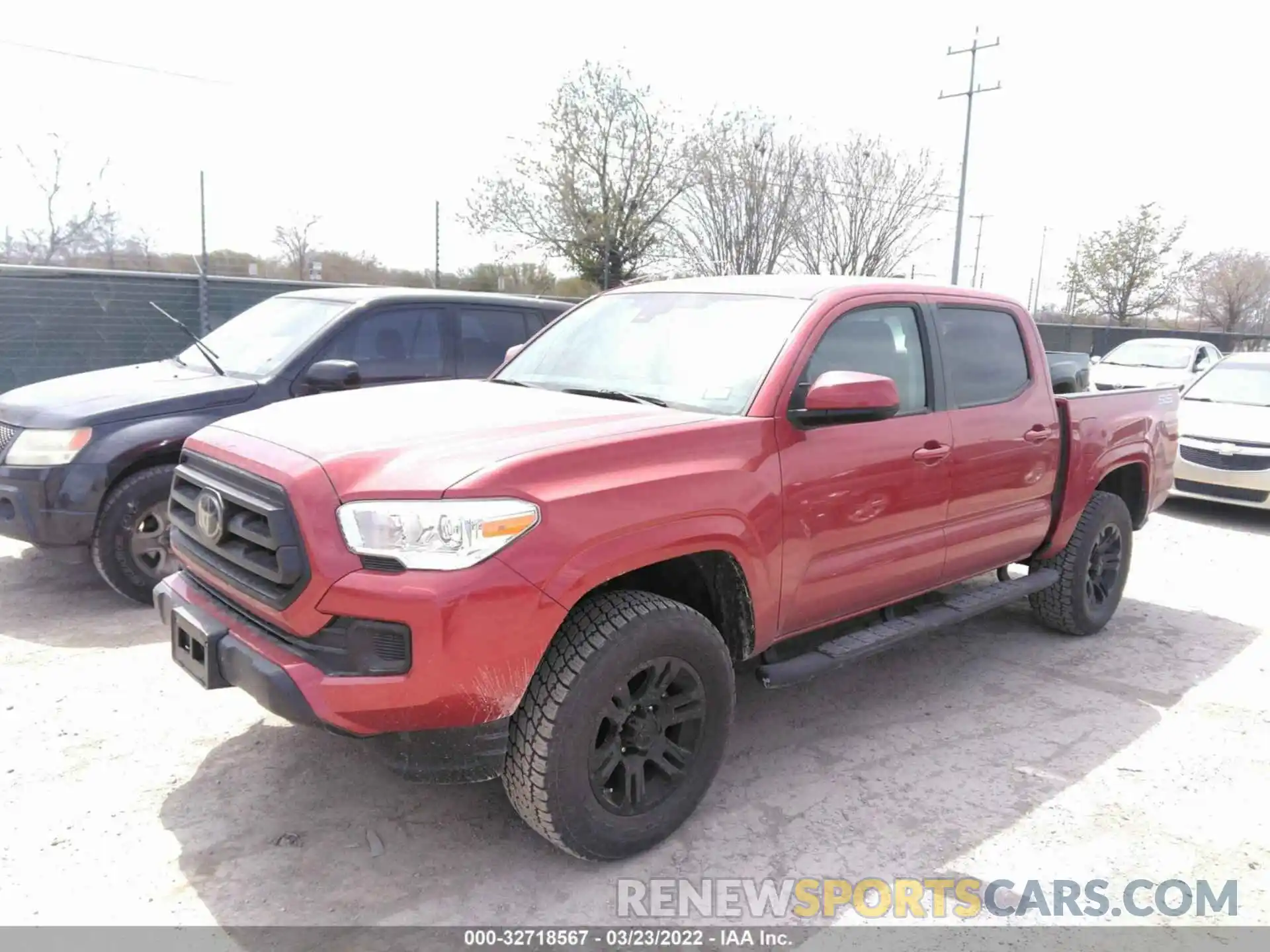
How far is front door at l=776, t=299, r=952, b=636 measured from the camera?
129 inches

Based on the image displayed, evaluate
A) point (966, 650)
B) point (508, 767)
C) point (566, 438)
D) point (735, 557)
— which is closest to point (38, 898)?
point (508, 767)

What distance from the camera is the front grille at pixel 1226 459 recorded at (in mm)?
8492

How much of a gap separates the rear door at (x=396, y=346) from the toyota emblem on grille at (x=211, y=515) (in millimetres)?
2735

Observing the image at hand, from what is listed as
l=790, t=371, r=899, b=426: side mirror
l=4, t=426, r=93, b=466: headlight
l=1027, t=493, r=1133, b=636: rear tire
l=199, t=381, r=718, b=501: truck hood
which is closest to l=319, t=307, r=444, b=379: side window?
l=4, t=426, r=93, b=466: headlight

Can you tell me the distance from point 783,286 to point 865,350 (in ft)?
1.46

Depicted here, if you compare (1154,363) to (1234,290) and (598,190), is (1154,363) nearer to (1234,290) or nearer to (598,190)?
(598,190)

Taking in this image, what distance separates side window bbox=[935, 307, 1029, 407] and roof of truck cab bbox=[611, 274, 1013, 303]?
17 centimetres

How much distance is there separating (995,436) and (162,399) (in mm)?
4551

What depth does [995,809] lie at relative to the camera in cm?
333

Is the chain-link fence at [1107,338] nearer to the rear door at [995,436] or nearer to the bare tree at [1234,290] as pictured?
the bare tree at [1234,290]

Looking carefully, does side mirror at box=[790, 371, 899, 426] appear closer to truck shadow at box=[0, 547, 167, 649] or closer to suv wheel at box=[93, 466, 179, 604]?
truck shadow at box=[0, 547, 167, 649]

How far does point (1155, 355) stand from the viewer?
50.9 feet

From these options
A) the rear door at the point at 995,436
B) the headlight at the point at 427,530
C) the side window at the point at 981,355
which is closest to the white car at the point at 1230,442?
the rear door at the point at 995,436

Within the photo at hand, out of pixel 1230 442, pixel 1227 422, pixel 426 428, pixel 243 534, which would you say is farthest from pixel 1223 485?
pixel 243 534
